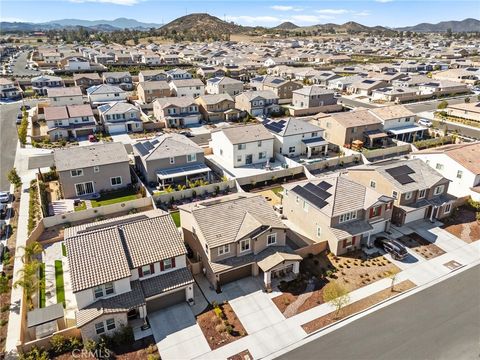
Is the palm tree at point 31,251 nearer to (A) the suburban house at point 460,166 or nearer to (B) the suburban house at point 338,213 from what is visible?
(B) the suburban house at point 338,213

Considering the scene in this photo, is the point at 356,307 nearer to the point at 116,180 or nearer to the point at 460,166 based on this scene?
the point at 460,166

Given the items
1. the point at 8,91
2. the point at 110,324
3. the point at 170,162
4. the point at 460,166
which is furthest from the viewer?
the point at 8,91

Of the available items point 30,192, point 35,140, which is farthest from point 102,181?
point 35,140

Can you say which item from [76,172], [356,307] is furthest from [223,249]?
[76,172]

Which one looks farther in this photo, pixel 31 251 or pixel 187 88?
pixel 187 88

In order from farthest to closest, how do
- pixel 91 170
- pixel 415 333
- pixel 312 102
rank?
pixel 312 102 → pixel 91 170 → pixel 415 333

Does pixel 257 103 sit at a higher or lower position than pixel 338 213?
higher

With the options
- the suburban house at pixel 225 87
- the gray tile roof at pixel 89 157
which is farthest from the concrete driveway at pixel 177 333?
the suburban house at pixel 225 87

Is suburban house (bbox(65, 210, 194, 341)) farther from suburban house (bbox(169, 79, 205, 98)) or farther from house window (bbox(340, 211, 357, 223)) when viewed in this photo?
Result: suburban house (bbox(169, 79, 205, 98))

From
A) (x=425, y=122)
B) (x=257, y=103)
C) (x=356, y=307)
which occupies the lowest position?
(x=356, y=307)
